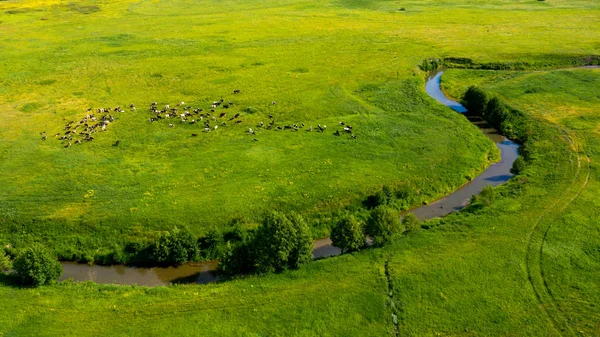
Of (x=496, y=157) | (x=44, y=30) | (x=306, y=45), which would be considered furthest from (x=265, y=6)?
(x=496, y=157)

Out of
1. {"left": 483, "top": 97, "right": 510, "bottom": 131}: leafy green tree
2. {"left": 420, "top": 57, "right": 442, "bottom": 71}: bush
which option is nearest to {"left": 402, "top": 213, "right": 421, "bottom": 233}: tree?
{"left": 483, "top": 97, "right": 510, "bottom": 131}: leafy green tree

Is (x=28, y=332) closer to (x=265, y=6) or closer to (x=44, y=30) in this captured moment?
(x=44, y=30)

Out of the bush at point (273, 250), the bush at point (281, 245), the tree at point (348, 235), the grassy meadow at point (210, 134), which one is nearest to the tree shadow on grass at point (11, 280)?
the grassy meadow at point (210, 134)

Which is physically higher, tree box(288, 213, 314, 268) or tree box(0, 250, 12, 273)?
tree box(288, 213, 314, 268)

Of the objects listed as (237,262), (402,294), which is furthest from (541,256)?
(237,262)

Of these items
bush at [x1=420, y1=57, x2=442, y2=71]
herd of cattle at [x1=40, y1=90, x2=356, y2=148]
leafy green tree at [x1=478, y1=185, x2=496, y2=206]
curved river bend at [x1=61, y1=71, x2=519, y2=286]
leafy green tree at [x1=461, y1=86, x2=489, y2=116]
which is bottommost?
curved river bend at [x1=61, y1=71, x2=519, y2=286]

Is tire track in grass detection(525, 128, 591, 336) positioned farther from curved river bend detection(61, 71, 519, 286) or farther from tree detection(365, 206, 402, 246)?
tree detection(365, 206, 402, 246)

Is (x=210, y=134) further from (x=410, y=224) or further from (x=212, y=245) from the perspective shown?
(x=410, y=224)
